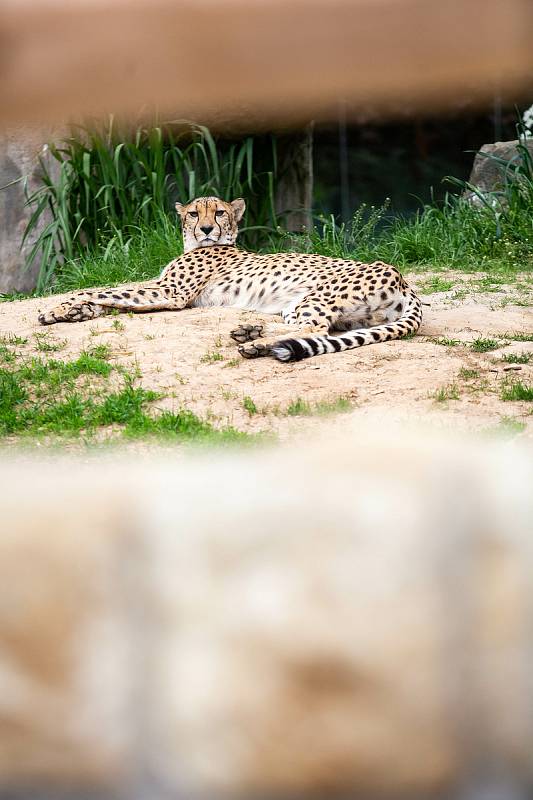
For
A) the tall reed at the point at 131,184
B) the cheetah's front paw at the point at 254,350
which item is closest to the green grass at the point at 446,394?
the cheetah's front paw at the point at 254,350

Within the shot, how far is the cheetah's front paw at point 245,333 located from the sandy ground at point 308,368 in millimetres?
47

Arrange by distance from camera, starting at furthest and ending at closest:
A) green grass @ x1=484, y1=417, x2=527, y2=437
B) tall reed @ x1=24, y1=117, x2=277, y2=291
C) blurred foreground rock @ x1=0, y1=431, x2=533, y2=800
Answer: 1. tall reed @ x1=24, y1=117, x2=277, y2=291
2. green grass @ x1=484, y1=417, x2=527, y2=437
3. blurred foreground rock @ x1=0, y1=431, x2=533, y2=800

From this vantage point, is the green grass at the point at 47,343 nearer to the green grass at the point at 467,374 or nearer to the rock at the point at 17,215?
the green grass at the point at 467,374

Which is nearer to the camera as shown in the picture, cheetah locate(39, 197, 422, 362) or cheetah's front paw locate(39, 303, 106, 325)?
cheetah locate(39, 197, 422, 362)

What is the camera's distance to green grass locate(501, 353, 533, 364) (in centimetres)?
343

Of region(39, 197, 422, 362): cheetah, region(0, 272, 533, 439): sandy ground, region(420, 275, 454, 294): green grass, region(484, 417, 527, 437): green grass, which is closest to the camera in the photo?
region(484, 417, 527, 437): green grass

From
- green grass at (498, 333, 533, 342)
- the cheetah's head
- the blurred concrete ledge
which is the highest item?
the blurred concrete ledge

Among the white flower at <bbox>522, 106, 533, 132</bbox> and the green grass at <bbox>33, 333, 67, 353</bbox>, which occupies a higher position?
the white flower at <bbox>522, 106, 533, 132</bbox>

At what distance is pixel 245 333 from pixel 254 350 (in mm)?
221

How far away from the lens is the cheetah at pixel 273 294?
3822 mm

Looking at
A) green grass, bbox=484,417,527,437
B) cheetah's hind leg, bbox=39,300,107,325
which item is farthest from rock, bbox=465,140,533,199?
green grass, bbox=484,417,527,437

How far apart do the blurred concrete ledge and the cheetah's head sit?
488cm

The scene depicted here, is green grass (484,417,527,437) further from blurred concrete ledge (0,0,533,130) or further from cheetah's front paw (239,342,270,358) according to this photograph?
blurred concrete ledge (0,0,533,130)

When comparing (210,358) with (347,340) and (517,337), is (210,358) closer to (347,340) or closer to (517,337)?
(347,340)
